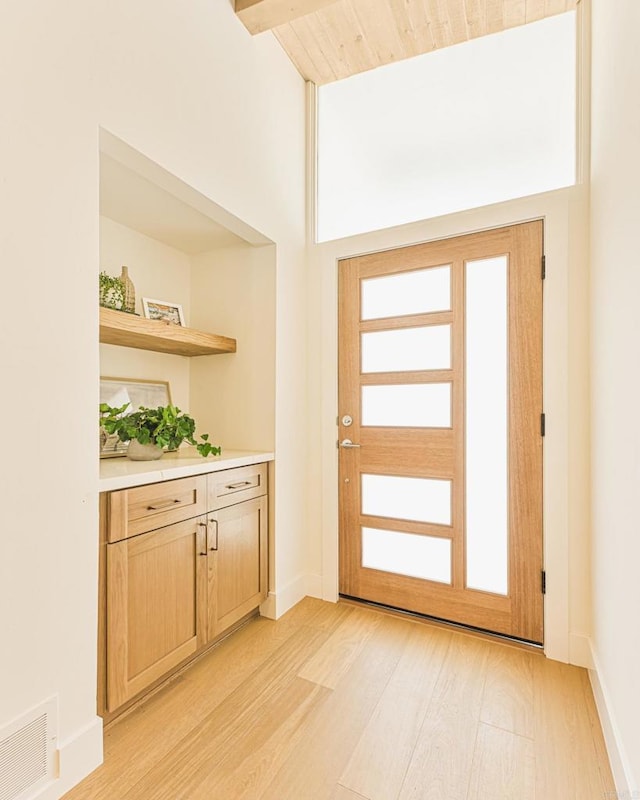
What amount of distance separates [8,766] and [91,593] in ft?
1.46

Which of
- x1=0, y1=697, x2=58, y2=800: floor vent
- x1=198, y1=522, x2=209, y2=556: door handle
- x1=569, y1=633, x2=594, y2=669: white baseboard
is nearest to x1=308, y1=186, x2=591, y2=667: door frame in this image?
x1=569, y1=633, x2=594, y2=669: white baseboard

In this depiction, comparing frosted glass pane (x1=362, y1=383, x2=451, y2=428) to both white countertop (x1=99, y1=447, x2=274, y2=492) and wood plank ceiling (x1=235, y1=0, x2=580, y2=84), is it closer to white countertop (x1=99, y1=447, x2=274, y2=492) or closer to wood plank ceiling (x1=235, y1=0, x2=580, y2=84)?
white countertop (x1=99, y1=447, x2=274, y2=492)

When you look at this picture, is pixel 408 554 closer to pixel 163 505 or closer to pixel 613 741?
pixel 613 741

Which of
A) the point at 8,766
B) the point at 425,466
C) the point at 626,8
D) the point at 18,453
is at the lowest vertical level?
the point at 8,766

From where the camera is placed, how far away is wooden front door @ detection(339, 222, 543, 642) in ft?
6.73

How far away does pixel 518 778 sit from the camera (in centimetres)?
131

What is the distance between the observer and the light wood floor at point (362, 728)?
4.20ft

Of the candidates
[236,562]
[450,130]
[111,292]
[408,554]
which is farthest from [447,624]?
[450,130]

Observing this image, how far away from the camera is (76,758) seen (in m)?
1.29

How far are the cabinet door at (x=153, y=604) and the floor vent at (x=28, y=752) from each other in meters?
0.23

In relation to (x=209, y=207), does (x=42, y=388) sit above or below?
below

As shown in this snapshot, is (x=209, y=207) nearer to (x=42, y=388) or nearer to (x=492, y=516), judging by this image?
(x=42, y=388)

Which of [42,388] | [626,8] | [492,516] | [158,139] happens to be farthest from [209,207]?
[492,516]

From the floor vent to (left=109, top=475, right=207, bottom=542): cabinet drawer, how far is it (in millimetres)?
518
